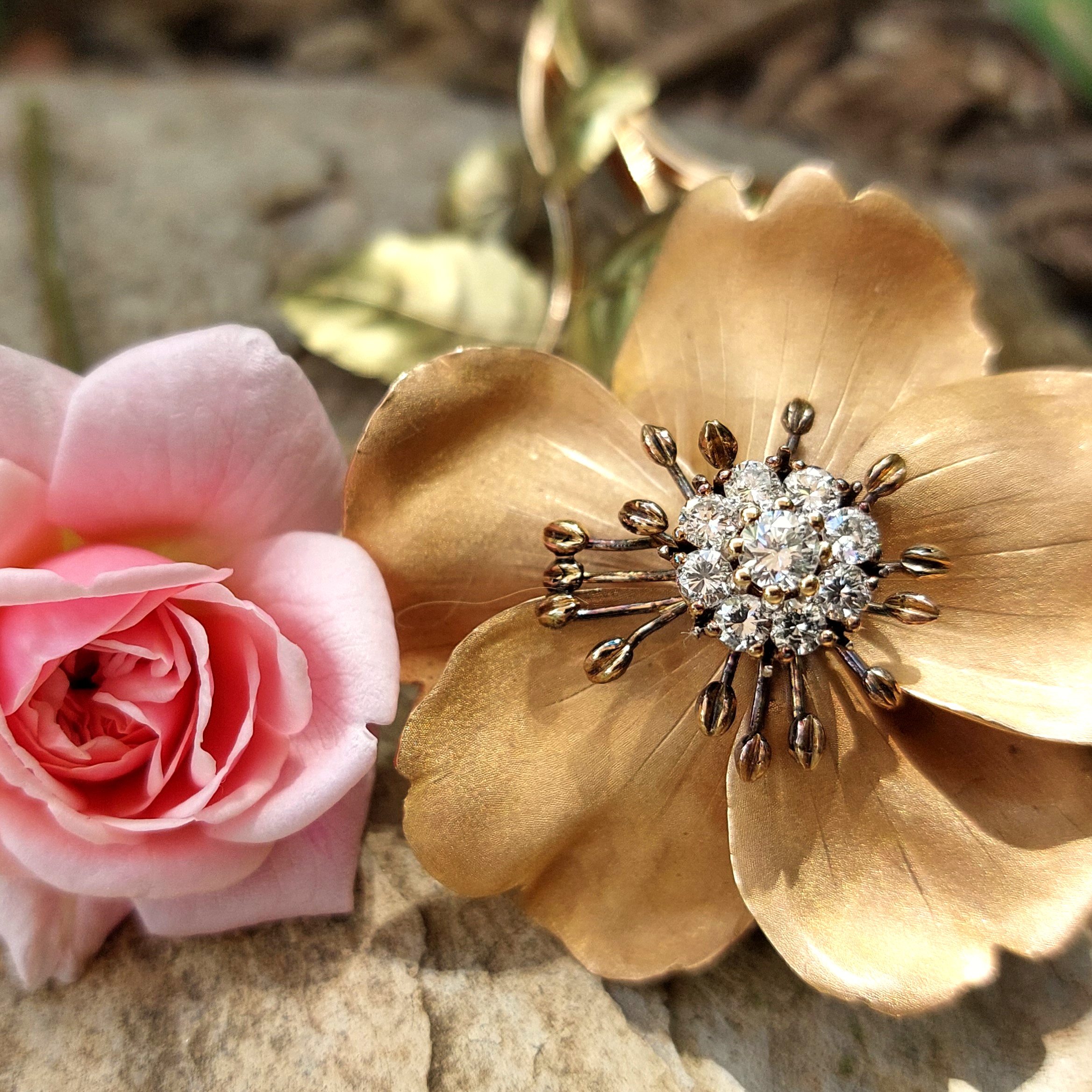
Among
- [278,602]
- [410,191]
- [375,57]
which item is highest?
[278,602]

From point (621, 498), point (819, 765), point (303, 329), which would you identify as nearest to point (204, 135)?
point (303, 329)

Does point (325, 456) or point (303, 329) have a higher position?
point (325, 456)

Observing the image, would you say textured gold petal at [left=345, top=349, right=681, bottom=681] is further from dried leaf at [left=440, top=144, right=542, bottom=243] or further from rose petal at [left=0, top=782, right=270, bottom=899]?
dried leaf at [left=440, top=144, right=542, bottom=243]

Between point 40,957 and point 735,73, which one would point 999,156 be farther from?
point 40,957

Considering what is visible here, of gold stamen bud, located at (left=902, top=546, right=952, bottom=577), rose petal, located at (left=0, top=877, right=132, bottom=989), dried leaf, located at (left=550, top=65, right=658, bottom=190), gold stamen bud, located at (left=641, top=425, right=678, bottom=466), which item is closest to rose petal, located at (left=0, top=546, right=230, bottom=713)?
rose petal, located at (left=0, top=877, right=132, bottom=989)

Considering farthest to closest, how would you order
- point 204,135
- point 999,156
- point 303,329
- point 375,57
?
1. point 375,57
2. point 999,156
3. point 204,135
4. point 303,329

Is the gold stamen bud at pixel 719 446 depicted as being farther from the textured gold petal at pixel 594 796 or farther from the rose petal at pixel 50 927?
the rose petal at pixel 50 927

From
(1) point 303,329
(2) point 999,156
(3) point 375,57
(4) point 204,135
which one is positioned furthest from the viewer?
(3) point 375,57

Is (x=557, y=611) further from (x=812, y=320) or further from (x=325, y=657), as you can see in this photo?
(x=812, y=320)
